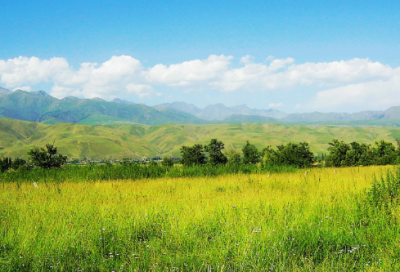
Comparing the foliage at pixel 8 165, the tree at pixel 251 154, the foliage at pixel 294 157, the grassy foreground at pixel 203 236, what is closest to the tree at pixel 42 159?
the foliage at pixel 8 165

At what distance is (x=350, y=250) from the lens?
15.7 ft

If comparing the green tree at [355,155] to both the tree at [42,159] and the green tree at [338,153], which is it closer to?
the green tree at [338,153]

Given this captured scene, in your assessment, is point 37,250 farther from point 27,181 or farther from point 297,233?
point 27,181

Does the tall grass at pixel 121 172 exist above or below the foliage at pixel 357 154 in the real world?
above

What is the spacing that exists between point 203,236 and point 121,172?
35.7 ft

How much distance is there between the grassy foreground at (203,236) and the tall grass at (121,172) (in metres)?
6.29

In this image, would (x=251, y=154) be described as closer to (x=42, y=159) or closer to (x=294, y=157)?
(x=294, y=157)

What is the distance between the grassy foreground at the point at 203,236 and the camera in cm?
435

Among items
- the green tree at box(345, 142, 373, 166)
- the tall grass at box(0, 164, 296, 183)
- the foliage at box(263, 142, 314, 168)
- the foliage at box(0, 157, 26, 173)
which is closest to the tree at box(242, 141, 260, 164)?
the green tree at box(345, 142, 373, 166)

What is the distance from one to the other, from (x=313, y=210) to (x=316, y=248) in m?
2.19

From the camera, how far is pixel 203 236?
545cm

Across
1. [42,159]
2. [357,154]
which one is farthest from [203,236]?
[42,159]

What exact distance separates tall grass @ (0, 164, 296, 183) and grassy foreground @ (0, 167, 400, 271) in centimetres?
629

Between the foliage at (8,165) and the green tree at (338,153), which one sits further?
the green tree at (338,153)
